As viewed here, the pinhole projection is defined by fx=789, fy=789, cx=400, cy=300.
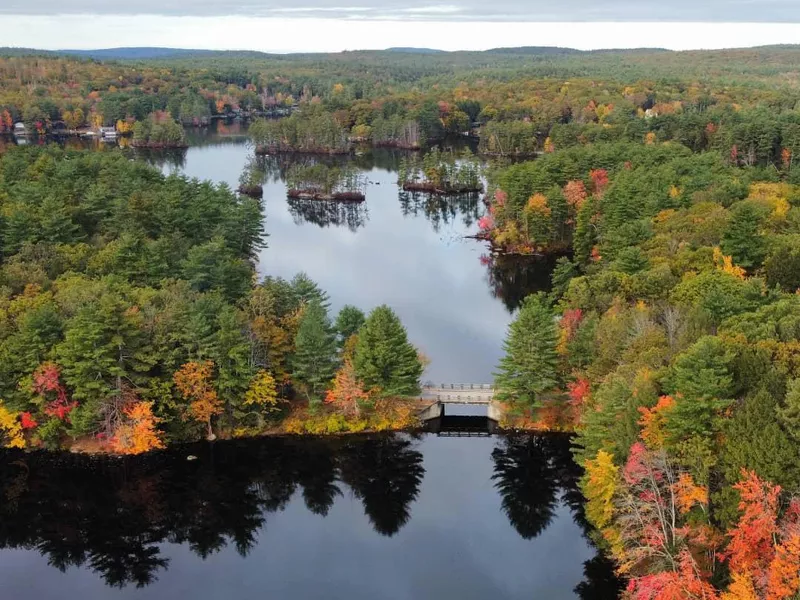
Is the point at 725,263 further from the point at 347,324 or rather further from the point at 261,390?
the point at 261,390

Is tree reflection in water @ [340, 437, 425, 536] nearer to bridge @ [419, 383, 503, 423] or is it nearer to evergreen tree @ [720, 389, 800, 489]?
bridge @ [419, 383, 503, 423]

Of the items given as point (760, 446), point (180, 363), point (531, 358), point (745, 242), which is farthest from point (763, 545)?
point (745, 242)

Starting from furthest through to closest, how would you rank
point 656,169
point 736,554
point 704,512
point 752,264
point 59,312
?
1. point 656,169
2. point 752,264
3. point 59,312
4. point 704,512
5. point 736,554

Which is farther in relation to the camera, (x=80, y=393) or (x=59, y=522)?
(x=80, y=393)

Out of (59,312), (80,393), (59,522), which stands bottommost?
(59,522)

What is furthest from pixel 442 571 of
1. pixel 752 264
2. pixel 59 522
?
pixel 752 264

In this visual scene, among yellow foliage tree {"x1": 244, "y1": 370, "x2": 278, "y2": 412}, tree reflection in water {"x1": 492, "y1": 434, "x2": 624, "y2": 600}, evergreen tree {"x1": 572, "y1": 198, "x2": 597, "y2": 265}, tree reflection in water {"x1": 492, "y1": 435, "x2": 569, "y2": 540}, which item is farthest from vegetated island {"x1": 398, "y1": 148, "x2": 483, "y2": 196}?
yellow foliage tree {"x1": 244, "y1": 370, "x2": 278, "y2": 412}

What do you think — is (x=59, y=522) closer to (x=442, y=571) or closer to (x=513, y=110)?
(x=442, y=571)

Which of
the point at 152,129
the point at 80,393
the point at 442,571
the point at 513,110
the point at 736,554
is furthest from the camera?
the point at 513,110
